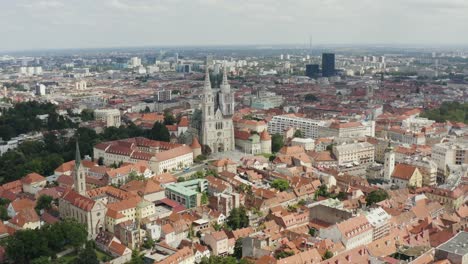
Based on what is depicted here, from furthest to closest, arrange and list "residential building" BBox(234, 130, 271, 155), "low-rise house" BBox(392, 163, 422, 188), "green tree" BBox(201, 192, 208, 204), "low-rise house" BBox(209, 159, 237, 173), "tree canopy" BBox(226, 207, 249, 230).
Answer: "residential building" BBox(234, 130, 271, 155) → "low-rise house" BBox(209, 159, 237, 173) → "low-rise house" BBox(392, 163, 422, 188) → "green tree" BBox(201, 192, 208, 204) → "tree canopy" BBox(226, 207, 249, 230)

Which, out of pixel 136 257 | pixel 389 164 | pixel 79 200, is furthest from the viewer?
pixel 389 164

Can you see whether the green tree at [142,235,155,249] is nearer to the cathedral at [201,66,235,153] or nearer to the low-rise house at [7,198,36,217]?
the low-rise house at [7,198,36,217]

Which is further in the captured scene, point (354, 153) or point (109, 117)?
point (109, 117)

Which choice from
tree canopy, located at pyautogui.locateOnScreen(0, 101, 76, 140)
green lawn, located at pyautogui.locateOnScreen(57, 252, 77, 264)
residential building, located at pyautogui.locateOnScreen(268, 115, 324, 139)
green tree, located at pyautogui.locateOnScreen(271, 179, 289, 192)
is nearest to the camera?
green lawn, located at pyautogui.locateOnScreen(57, 252, 77, 264)

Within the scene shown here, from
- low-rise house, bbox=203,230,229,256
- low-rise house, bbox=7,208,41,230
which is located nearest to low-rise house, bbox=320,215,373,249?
low-rise house, bbox=203,230,229,256

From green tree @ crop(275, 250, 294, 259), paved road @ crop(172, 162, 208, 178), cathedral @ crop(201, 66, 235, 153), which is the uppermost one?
cathedral @ crop(201, 66, 235, 153)

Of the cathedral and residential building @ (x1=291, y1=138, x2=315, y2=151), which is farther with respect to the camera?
residential building @ (x1=291, y1=138, x2=315, y2=151)

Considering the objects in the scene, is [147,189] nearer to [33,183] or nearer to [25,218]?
[25,218]

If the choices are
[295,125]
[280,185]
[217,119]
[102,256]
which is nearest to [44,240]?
[102,256]

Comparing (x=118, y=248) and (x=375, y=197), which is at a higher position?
(x=375, y=197)
